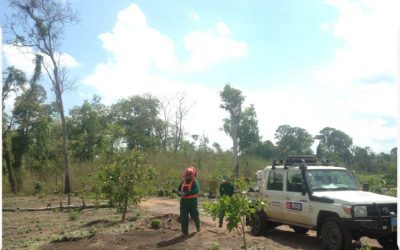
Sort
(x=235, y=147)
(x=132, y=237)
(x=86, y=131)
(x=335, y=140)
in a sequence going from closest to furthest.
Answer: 1. (x=132, y=237)
2. (x=235, y=147)
3. (x=86, y=131)
4. (x=335, y=140)

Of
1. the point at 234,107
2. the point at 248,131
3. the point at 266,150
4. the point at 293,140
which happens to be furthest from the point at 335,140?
the point at 234,107

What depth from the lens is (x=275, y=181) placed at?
11883mm

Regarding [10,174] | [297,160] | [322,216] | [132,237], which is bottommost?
[132,237]

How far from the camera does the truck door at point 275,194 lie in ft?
37.7

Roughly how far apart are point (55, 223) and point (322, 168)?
9424 millimetres

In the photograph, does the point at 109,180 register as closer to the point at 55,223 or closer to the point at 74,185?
the point at 55,223

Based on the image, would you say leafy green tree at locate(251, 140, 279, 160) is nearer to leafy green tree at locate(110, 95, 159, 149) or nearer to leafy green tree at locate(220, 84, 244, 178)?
leafy green tree at locate(220, 84, 244, 178)

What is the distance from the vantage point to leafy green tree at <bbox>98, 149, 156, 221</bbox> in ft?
49.3

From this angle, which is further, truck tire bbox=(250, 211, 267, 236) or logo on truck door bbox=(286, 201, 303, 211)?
truck tire bbox=(250, 211, 267, 236)

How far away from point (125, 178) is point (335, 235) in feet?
25.0

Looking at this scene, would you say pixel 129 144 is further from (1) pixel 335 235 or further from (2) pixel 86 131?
(1) pixel 335 235

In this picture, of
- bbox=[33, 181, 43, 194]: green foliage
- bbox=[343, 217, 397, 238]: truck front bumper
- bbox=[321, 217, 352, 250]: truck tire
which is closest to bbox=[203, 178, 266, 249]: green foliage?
bbox=[321, 217, 352, 250]: truck tire

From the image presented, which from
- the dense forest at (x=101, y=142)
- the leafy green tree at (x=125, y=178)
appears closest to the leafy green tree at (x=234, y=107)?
the dense forest at (x=101, y=142)

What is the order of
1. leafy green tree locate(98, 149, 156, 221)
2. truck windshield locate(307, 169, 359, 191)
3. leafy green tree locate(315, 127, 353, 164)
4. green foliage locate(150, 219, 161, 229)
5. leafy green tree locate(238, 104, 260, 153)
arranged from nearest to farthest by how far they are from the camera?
1. truck windshield locate(307, 169, 359, 191)
2. green foliage locate(150, 219, 161, 229)
3. leafy green tree locate(98, 149, 156, 221)
4. leafy green tree locate(238, 104, 260, 153)
5. leafy green tree locate(315, 127, 353, 164)
